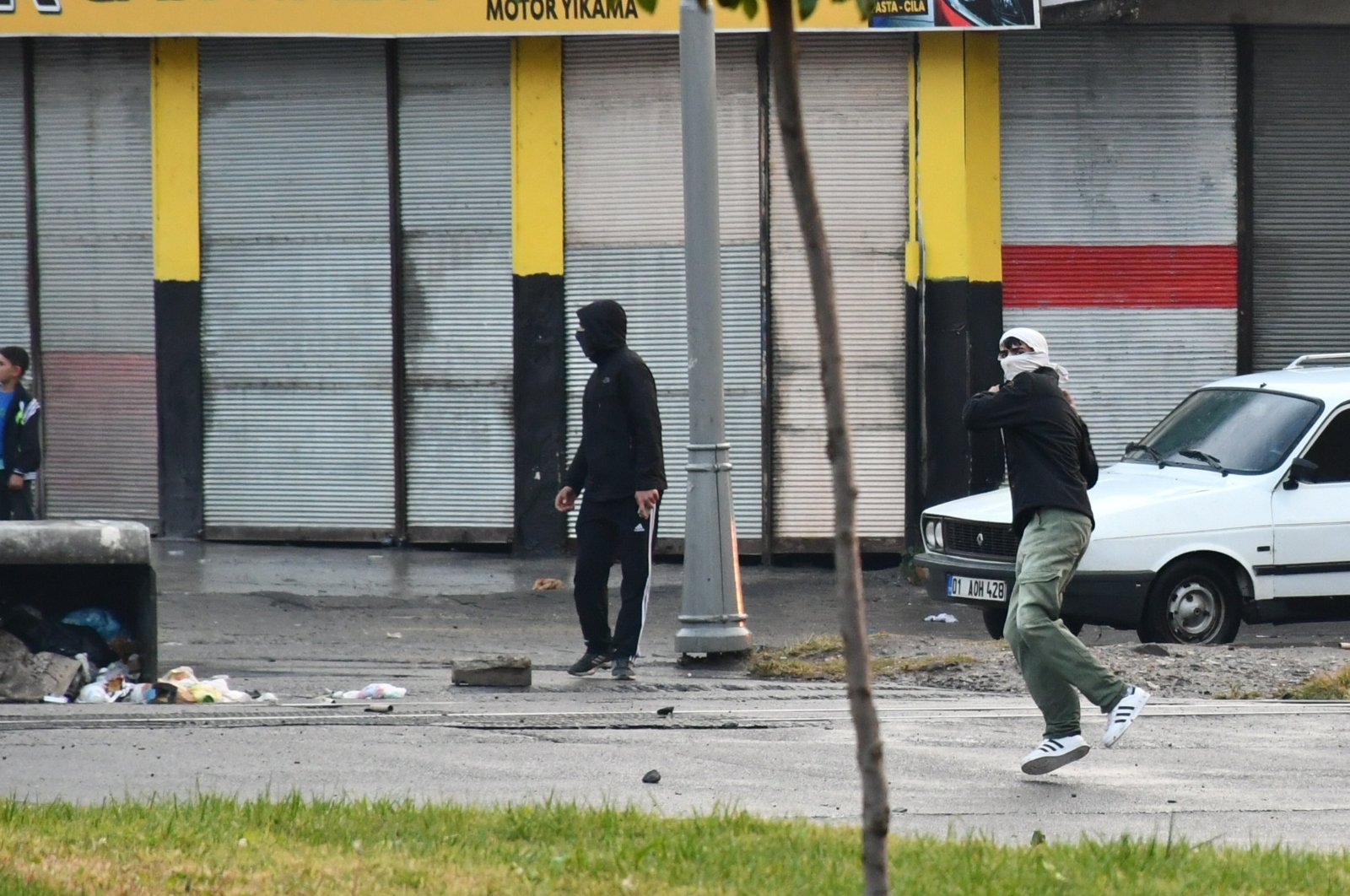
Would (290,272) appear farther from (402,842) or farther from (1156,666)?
(402,842)

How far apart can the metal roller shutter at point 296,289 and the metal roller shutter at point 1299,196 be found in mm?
7404

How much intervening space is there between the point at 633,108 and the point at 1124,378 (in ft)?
15.4

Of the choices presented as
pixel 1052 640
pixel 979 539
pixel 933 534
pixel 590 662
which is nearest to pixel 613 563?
pixel 590 662

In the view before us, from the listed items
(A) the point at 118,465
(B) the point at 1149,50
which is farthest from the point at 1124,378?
(A) the point at 118,465

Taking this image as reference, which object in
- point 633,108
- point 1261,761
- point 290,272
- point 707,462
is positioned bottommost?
point 1261,761

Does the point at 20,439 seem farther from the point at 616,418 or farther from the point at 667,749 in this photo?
the point at 667,749

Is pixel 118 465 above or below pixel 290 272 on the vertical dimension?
below

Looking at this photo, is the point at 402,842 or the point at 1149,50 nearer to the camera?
the point at 402,842

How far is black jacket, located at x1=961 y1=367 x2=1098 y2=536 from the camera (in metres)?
7.48

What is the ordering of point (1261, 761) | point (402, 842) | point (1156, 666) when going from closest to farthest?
point (402, 842) → point (1261, 761) → point (1156, 666)

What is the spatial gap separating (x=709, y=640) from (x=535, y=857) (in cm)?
525

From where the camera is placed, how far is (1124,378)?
16469 millimetres

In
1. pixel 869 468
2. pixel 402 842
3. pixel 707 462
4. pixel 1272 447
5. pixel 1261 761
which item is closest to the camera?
pixel 402 842

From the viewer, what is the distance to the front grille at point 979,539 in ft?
38.1
